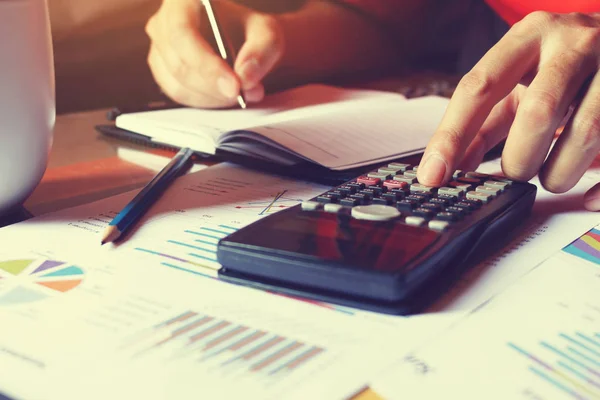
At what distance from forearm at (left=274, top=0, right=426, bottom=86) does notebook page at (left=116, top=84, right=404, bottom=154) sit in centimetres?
23

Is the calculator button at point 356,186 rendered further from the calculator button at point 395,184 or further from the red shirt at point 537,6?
the red shirt at point 537,6

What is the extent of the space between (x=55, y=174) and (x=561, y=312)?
427mm

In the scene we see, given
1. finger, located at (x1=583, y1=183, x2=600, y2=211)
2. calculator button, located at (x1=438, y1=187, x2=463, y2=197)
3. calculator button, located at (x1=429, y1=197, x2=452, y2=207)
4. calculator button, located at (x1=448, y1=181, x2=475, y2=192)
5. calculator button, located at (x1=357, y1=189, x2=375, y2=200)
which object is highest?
calculator button, located at (x1=357, y1=189, x2=375, y2=200)

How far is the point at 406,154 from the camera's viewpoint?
542 millimetres

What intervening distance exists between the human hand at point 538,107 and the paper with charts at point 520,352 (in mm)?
125

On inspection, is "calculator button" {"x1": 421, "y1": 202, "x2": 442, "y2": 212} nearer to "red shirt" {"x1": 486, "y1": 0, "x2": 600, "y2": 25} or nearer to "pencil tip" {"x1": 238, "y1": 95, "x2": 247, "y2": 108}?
"pencil tip" {"x1": 238, "y1": 95, "x2": 247, "y2": 108}

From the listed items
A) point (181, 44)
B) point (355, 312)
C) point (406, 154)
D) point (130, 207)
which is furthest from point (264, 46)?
point (355, 312)

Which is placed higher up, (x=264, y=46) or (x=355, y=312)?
(x=264, y=46)

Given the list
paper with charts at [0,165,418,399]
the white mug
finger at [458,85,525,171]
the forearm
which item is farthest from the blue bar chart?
the forearm

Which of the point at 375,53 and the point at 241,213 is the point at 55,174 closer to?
the point at 241,213

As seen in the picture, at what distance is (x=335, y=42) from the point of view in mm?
1100

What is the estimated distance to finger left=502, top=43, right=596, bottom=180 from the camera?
0.42m

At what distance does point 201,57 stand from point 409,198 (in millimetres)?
435

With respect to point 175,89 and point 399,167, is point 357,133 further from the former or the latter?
point 175,89
